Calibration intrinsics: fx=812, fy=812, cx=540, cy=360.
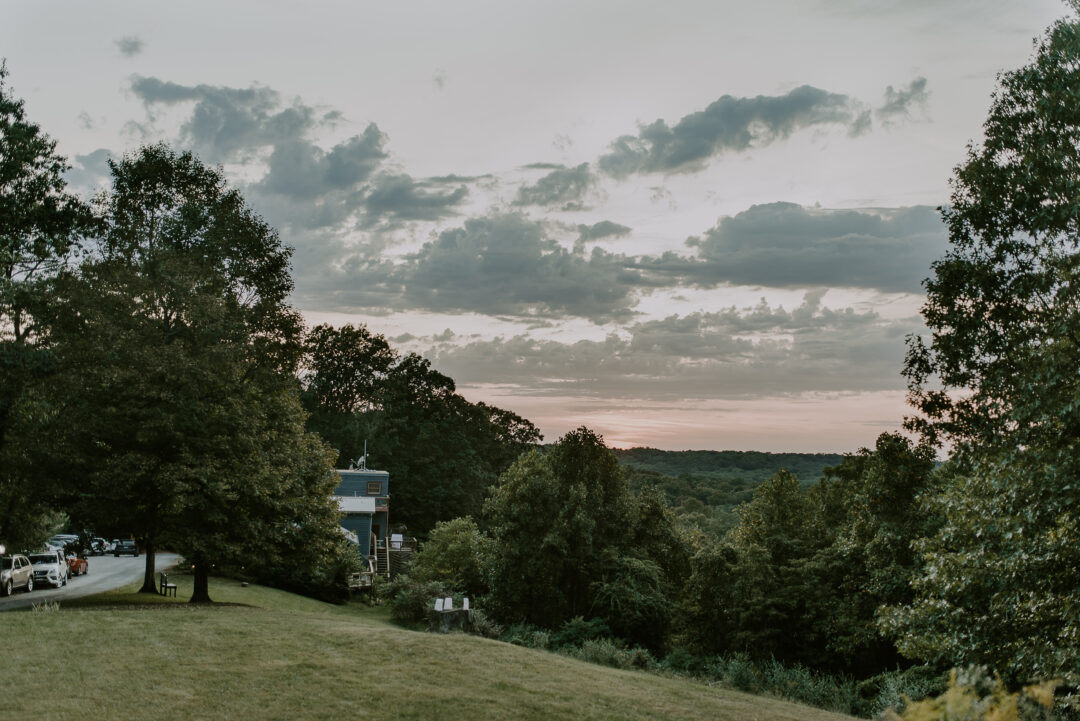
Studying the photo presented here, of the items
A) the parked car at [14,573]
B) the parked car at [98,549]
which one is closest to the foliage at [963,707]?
the parked car at [14,573]

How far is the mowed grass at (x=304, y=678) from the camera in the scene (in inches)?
461

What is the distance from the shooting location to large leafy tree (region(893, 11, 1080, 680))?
12.2 metres

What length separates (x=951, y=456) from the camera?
13789 mm

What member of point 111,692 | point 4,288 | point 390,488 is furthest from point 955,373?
point 390,488

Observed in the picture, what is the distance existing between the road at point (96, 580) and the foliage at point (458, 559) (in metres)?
11.7

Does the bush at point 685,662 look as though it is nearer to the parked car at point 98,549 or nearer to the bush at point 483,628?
the bush at point 483,628

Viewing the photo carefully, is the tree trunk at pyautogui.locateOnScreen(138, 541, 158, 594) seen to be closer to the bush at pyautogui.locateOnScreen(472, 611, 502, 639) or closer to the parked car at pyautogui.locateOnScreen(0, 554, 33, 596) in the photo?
→ the parked car at pyautogui.locateOnScreen(0, 554, 33, 596)

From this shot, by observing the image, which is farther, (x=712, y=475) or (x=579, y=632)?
(x=712, y=475)

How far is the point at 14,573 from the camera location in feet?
91.8

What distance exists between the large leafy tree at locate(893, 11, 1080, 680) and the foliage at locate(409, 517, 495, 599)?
65.8 feet

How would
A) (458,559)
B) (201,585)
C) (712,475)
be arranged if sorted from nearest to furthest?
(201,585), (458,559), (712,475)

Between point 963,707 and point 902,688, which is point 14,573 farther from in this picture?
point 963,707

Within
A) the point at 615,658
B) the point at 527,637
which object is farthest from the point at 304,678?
the point at 527,637

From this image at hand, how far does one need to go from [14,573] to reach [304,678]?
20.6m
